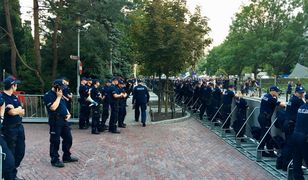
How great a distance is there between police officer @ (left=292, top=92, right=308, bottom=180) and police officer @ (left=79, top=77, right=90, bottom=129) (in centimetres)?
816

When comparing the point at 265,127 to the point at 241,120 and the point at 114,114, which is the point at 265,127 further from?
the point at 114,114

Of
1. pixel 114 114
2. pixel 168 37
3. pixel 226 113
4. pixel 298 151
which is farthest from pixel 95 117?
pixel 298 151

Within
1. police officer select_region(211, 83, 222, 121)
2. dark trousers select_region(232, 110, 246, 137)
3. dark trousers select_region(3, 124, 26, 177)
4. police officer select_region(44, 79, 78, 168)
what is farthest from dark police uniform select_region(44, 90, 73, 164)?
police officer select_region(211, 83, 222, 121)

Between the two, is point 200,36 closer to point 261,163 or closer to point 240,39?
point 261,163

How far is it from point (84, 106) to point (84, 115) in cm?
46

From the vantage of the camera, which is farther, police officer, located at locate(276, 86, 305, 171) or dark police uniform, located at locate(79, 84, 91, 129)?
dark police uniform, located at locate(79, 84, 91, 129)

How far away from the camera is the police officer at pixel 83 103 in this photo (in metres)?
13.2

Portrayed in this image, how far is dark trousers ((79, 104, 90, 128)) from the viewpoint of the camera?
538 inches

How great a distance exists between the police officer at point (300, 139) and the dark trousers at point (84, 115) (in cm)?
848

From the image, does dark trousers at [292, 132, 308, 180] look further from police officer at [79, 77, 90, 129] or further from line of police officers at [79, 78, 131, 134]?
police officer at [79, 77, 90, 129]

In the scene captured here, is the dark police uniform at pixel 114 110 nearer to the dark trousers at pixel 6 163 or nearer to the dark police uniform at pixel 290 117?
the dark police uniform at pixel 290 117

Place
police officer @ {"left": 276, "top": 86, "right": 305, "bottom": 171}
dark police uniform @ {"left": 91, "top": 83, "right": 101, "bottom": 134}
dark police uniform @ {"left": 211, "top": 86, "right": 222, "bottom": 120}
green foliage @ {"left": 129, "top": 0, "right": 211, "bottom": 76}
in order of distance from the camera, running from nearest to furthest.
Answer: police officer @ {"left": 276, "top": 86, "right": 305, "bottom": 171}
dark police uniform @ {"left": 91, "top": 83, "right": 101, "bottom": 134}
dark police uniform @ {"left": 211, "top": 86, "right": 222, "bottom": 120}
green foliage @ {"left": 129, "top": 0, "right": 211, "bottom": 76}

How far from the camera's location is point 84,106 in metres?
13.6

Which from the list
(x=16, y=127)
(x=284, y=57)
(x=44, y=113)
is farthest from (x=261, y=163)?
(x=284, y=57)
